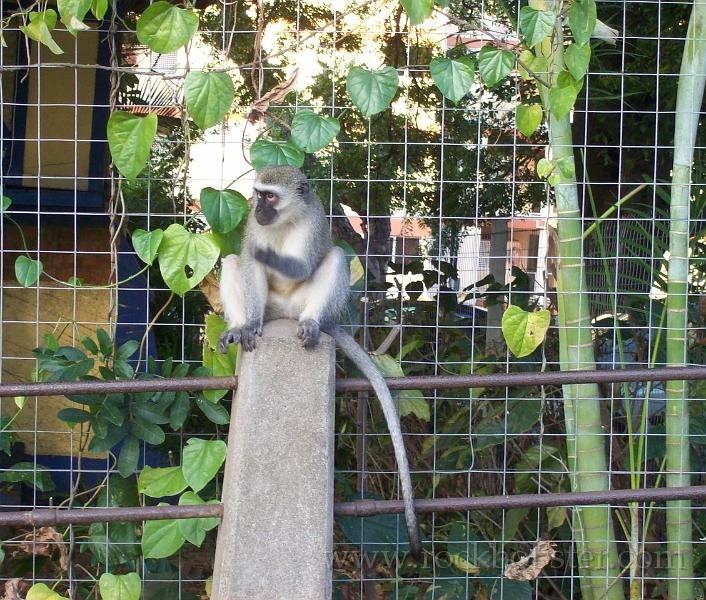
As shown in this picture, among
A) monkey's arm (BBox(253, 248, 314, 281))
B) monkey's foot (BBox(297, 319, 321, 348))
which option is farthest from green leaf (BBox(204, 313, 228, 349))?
monkey's foot (BBox(297, 319, 321, 348))

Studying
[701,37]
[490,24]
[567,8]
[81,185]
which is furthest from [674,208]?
[81,185]

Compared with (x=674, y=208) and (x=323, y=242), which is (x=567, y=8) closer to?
(x=674, y=208)

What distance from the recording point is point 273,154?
11.5 ft

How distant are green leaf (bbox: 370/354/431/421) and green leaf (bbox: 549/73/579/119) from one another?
1.24 meters

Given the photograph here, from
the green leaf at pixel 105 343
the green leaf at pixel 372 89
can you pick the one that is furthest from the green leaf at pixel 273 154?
the green leaf at pixel 105 343

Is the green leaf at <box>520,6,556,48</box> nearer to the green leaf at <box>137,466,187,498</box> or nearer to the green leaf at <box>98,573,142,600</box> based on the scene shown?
the green leaf at <box>137,466,187,498</box>

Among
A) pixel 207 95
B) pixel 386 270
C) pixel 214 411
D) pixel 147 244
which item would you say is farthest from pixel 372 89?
pixel 386 270

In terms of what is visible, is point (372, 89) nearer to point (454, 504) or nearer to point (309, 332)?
point (309, 332)

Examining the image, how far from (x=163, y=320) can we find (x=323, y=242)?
5.71 ft

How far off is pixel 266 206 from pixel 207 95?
0.57 metres

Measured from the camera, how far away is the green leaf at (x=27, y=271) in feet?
11.1

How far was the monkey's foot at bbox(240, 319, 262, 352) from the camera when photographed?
3.24 metres

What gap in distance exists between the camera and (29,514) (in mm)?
2834

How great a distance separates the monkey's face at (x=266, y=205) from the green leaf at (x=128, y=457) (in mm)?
1058
